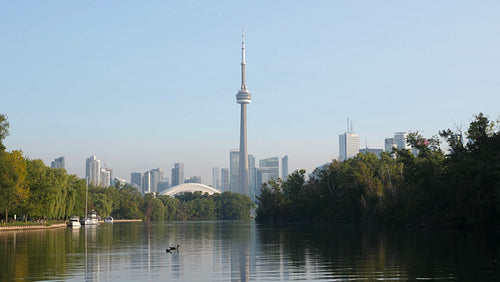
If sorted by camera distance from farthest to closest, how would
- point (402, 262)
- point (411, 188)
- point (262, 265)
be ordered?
point (411, 188)
point (262, 265)
point (402, 262)

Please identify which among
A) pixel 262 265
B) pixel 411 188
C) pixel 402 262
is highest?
pixel 411 188

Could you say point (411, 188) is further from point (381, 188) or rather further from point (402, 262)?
point (402, 262)

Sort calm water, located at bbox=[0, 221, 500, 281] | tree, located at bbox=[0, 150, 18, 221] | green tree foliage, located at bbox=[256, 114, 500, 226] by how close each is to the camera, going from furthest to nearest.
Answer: tree, located at bbox=[0, 150, 18, 221], green tree foliage, located at bbox=[256, 114, 500, 226], calm water, located at bbox=[0, 221, 500, 281]

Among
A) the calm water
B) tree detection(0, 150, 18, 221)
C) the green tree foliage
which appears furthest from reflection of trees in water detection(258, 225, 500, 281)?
tree detection(0, 150, 18, 221)

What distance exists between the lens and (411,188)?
7950 cm

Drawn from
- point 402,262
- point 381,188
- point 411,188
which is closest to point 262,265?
point 402,262

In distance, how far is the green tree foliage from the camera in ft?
189

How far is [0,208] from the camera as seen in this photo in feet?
252

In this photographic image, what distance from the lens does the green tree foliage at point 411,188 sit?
57.5 m

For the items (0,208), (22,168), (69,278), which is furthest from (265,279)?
(22,168)

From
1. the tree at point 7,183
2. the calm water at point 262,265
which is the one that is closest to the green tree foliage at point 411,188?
the calm water at point 262,265

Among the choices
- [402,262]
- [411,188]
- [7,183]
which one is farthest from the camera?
[411,188]

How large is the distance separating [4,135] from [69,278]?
67.7 meters

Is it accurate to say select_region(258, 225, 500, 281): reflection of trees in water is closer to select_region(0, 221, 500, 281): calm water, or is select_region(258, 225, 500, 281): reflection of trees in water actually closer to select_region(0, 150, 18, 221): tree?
select_region(0, 221, 500, 281): calm water
